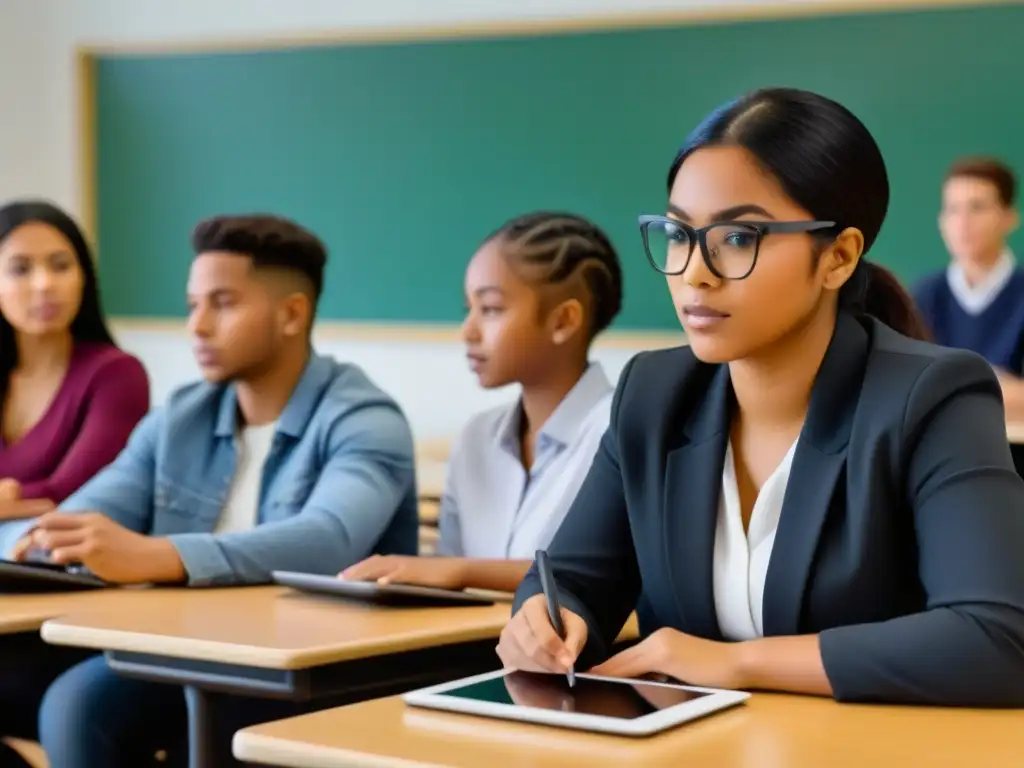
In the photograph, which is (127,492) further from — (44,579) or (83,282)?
(83,282)

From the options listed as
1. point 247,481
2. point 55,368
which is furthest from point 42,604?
point 55,368

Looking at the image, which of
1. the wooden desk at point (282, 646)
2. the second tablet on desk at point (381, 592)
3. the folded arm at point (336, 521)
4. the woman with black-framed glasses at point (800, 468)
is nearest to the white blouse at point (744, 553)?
the woman with black-framed glasses at point (800, 468)

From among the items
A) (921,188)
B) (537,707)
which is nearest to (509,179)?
(921,188)

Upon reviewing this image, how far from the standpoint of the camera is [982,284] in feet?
15.6

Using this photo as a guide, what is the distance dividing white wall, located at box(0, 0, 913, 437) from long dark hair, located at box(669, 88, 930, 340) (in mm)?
3331

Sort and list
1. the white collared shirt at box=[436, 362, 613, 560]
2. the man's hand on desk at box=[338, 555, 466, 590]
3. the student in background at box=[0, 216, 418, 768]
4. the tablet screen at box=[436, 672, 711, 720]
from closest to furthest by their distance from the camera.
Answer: the tablet screen at box=[436, 672, 711, 720], the man's hand on desk at box=[338, 555, 466, 590], the student in background at box=[0, 216, 418, 768], the white collared shirt at box=[436, 362, 613, 560]

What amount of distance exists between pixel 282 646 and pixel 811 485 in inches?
25.3

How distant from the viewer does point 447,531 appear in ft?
9.03

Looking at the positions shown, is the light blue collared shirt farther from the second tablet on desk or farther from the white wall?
the white wall

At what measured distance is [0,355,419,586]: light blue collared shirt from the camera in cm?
246

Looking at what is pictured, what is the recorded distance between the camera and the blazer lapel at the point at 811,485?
5.32 ft

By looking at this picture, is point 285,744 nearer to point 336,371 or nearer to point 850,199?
point 850,199

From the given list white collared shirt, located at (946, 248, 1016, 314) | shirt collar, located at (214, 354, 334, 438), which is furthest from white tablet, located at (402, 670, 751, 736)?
white collared shirt, located at (946, 248, 1016, 314)

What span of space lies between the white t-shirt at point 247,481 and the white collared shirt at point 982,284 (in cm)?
271
